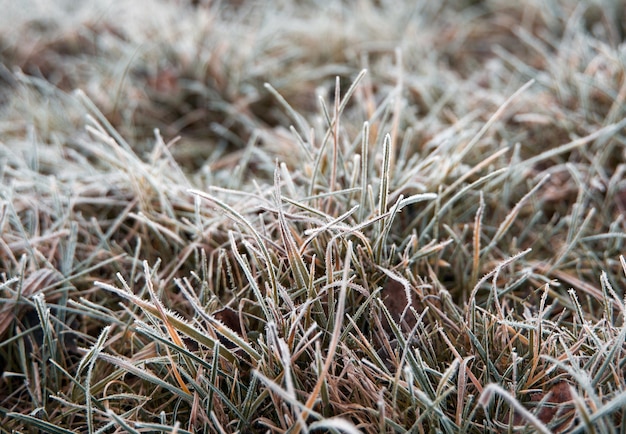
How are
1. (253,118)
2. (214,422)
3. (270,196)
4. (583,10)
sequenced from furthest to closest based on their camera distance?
(583,10)
(253,118)
(270,196)
(214,422)

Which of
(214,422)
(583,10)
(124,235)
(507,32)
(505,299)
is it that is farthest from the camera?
(507,32)

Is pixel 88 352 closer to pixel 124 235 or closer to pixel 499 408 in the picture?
pixel 124 235

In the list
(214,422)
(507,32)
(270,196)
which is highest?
(507,32)

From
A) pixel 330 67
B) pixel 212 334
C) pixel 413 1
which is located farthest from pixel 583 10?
pixel 212 334

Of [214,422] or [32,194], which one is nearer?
[214,422]

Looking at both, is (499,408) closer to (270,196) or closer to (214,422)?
(214,422)

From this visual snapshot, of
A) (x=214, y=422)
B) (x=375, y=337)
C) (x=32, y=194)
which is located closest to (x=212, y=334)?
(x=214, y=422)

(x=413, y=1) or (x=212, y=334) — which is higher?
(x=413, y=1)
